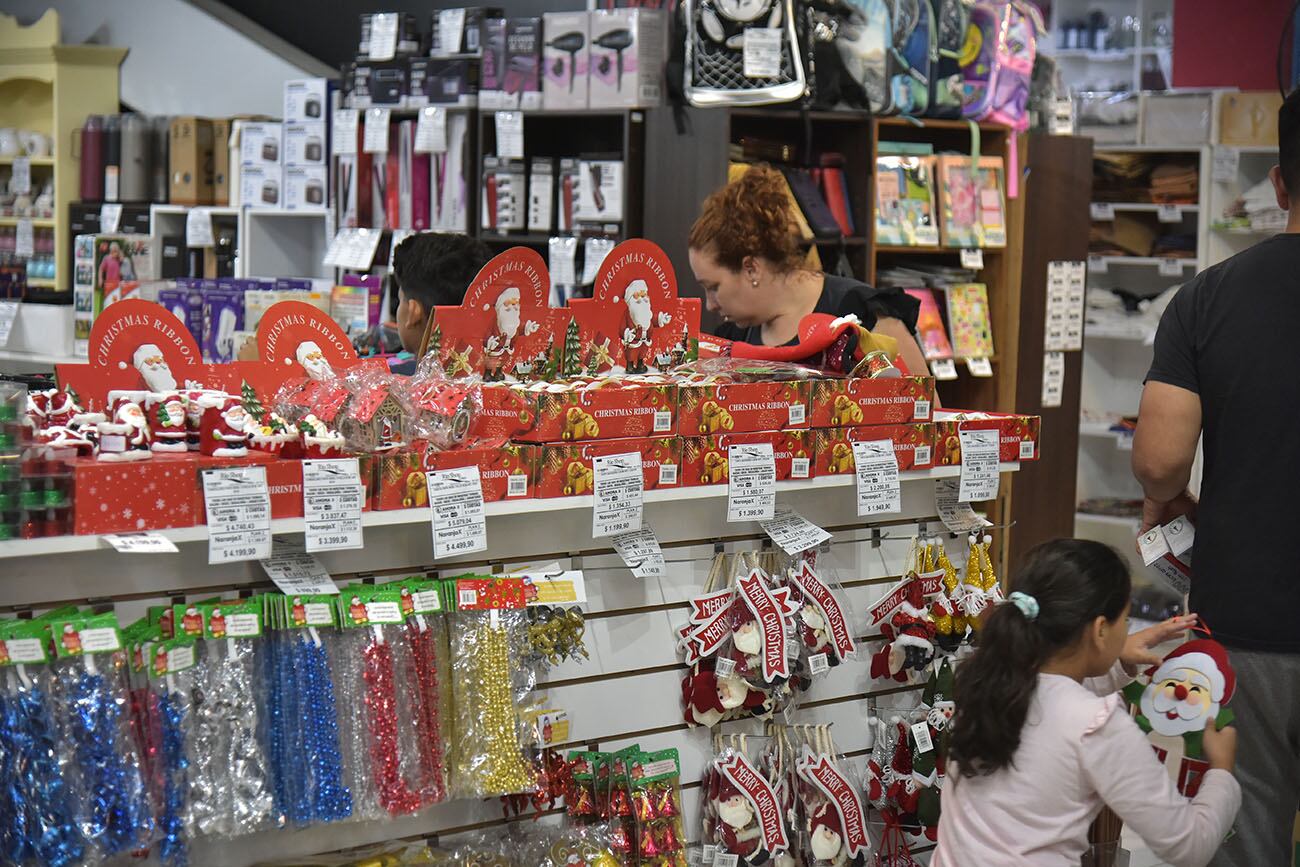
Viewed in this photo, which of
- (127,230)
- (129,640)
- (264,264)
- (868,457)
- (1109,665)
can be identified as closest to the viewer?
(129,640)

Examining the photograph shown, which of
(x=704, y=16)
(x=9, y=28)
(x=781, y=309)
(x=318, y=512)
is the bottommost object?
(x=318, y=512)

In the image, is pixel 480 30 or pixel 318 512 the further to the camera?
pixel 480 30

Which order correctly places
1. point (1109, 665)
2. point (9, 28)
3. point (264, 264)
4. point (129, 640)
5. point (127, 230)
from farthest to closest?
point (9, 28), point (127, 230), point (264, 264), point (1109, 665), point (129, 640)

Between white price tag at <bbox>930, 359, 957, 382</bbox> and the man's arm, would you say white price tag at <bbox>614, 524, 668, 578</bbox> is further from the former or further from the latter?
white price tag at <bbox>930, 359, 957, 382</bbox>

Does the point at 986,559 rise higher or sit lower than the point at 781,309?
lower

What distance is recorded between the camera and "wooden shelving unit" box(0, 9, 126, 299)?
8.02 metres

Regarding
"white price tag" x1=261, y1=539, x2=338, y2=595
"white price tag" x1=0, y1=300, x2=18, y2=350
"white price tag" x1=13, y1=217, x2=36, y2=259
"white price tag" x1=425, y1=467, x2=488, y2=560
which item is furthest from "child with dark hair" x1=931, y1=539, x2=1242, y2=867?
"white price tag" x1=13, y1=217, x2=36, y2=259

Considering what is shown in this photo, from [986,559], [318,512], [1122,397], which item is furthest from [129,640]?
[1122,397]

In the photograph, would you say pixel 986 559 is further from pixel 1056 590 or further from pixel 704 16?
pixel 704 16

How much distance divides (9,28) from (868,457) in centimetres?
717

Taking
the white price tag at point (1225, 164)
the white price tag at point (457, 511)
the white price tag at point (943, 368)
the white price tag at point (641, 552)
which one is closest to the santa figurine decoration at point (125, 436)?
the white price tag at point (457, 511)

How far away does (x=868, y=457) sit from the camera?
292cm

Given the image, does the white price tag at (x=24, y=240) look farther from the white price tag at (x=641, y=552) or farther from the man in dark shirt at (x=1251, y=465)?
the man in dark shirt at (x=1251, y=465)

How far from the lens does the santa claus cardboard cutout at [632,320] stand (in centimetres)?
287
